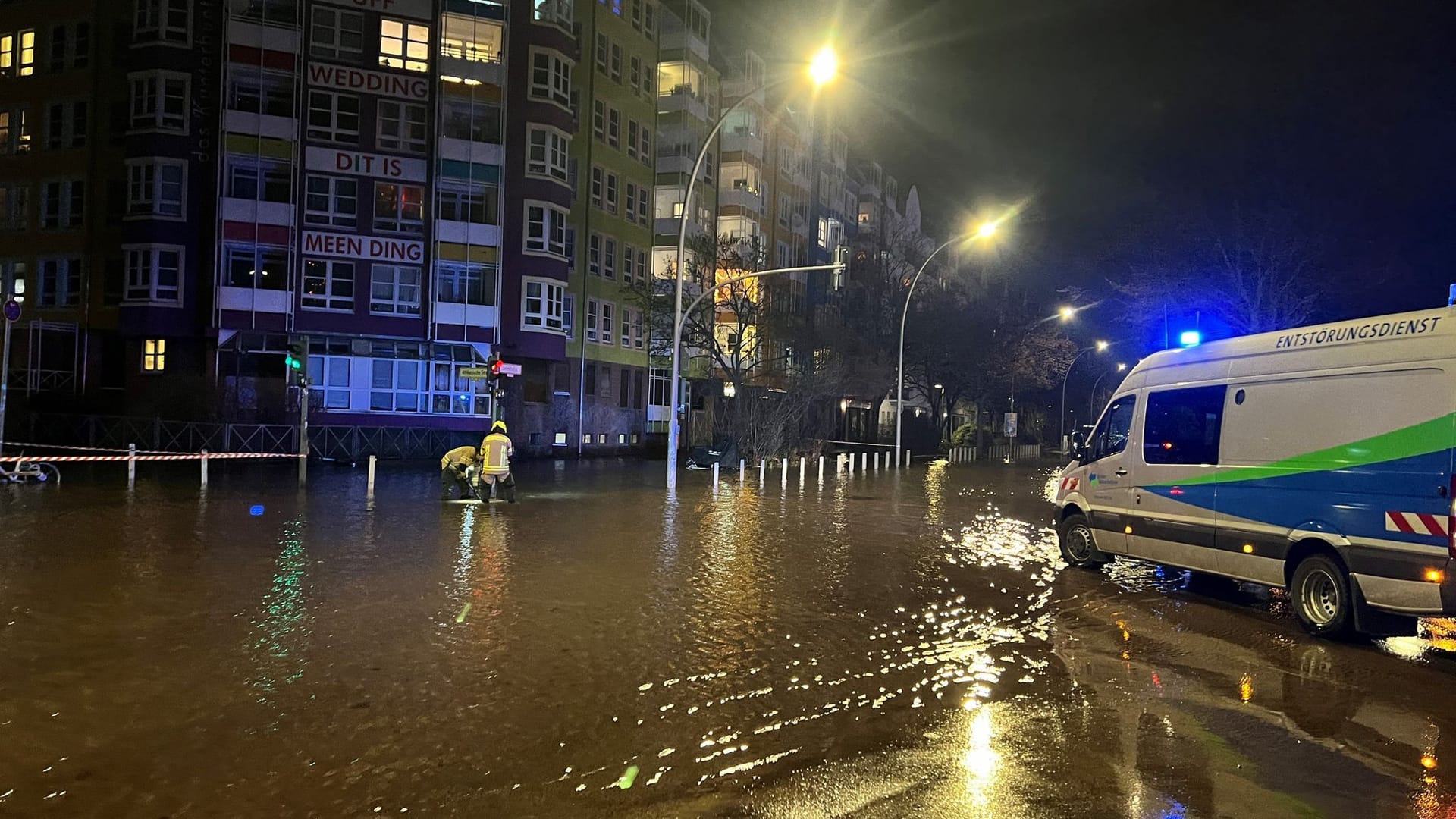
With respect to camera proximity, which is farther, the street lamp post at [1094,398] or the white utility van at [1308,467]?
the street lamp post at [1094,398]

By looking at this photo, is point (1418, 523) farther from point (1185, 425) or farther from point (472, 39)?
point (472, 39)

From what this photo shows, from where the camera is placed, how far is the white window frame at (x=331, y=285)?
3625cm

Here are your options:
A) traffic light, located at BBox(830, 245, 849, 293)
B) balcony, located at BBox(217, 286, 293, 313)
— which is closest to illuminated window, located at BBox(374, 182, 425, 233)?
balcony, located at BBox(217, 286, 293, 313)

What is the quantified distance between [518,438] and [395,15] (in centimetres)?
1648

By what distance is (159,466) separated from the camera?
2700cm

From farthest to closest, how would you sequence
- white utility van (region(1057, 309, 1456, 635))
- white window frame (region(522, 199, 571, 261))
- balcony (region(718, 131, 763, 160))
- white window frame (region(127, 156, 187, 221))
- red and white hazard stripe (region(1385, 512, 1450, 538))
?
balcony (region(718, 131, 763, 160)), white window frame (region(522, 199, 571, 261)), white window frame (region(127, 156, 187, 221)), white utility van (region(1057, 309, 1456, 635)), red and white hazard stripe (region(1385, 512, 1450, 538))

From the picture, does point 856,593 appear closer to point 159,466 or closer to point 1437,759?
point 1437,759

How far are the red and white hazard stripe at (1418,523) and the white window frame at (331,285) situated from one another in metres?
34.6

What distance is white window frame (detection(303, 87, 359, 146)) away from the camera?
36.3 meters

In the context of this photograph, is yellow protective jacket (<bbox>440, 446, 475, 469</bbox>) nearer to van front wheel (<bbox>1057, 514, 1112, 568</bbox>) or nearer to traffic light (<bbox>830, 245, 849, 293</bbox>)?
van front wheel (<bbox>1057, 514, 1112, 568</bbox>)

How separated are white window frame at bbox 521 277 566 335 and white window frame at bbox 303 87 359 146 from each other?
8.18 m

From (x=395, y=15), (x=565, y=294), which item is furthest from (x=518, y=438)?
(x=395, y=15)

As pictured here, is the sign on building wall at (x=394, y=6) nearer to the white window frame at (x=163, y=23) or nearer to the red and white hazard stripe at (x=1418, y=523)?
the white window frame at (x=163, y=23)

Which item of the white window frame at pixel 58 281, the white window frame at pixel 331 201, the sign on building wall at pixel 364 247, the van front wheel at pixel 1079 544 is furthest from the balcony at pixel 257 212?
the van front wheel at pixel 1079 544
